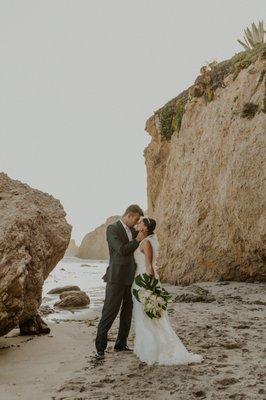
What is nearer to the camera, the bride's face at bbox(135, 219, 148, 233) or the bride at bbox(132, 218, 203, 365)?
the bride at bbox(132, 218, 203, 365)

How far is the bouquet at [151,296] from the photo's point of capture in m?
5.48

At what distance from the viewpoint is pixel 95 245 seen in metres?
100

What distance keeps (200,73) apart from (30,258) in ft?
50.3

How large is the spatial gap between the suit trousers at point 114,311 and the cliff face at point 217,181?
301 inches

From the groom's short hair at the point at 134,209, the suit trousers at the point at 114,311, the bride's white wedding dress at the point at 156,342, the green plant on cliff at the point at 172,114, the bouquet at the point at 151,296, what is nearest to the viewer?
the bride's white wedding dress at the point at 156,342

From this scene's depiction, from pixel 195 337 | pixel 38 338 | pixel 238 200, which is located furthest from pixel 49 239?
pixel 238 200

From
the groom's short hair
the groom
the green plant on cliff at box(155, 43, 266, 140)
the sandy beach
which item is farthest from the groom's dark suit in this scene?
the green plant on cliff at box(155, 43, 266, 140)

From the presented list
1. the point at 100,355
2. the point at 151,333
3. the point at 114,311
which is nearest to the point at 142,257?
the point at 114,311

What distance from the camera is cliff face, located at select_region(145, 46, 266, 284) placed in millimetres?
13398

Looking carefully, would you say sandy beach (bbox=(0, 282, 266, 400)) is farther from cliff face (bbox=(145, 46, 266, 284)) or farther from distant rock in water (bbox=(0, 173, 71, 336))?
cliff face (bbox=(145, 46, 266, 284))

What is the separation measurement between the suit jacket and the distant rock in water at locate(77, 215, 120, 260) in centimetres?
9268

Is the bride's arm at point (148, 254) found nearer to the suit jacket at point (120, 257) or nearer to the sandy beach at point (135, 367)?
the suit jacket at point (120, 257)

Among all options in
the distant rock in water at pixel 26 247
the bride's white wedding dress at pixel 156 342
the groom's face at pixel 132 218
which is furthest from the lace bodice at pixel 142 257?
the distant rock in water at pixel 26 247

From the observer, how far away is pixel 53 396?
413 cm
